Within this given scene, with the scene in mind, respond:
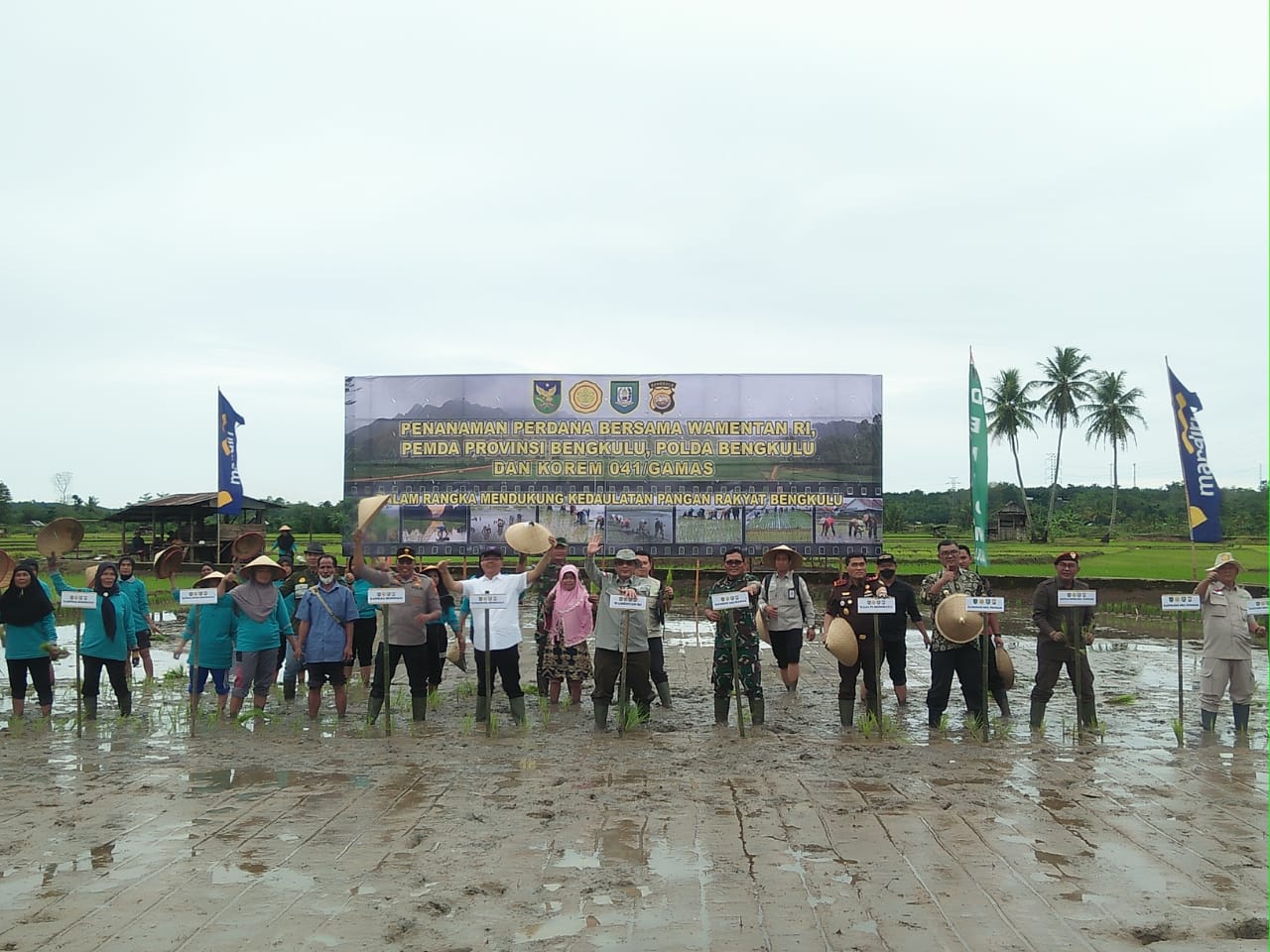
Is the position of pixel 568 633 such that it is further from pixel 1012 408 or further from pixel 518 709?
pixel 1012 408

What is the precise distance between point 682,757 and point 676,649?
8.06 m

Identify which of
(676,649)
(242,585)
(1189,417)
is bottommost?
(676,649)

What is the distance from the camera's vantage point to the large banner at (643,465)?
24062mm

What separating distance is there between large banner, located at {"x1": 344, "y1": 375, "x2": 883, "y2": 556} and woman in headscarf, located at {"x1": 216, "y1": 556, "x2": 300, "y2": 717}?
569 inches

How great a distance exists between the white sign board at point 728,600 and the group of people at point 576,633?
0.06 metres

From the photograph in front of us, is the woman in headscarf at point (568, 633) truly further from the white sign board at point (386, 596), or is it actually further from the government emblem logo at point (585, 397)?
the government emblem logo at point (585, 397)

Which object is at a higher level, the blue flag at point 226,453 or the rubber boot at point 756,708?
the blue flag at point 226,453

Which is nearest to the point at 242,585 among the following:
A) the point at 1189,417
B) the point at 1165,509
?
the point at 1189,417

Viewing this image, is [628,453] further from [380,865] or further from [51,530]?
[380,865]

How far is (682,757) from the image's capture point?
324 inches

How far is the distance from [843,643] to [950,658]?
0.86 meters

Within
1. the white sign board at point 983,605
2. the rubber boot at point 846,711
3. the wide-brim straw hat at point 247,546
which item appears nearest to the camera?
the white sign board at point 983,605

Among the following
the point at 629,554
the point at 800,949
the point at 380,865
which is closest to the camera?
the point at 800,949

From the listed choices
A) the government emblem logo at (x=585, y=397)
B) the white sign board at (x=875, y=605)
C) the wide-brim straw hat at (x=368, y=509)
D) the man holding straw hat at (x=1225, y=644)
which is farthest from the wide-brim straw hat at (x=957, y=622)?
the government emblem logo at (x=585, y=397)
